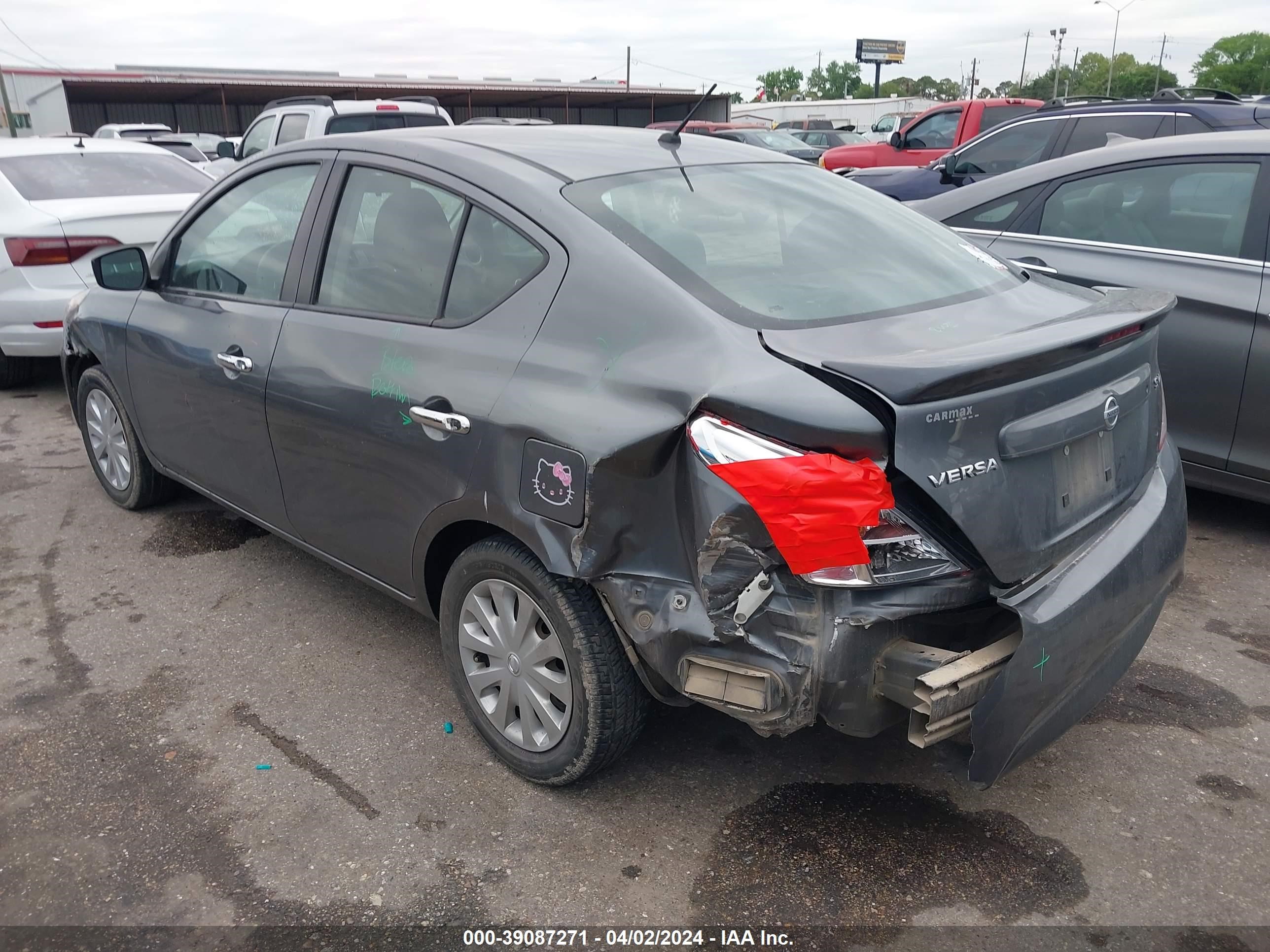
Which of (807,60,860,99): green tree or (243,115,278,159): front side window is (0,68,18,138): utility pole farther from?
(807,60,860,99): green tree

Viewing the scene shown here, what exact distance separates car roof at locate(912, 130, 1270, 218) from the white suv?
695cm

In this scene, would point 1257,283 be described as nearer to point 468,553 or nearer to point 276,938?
point 468,553

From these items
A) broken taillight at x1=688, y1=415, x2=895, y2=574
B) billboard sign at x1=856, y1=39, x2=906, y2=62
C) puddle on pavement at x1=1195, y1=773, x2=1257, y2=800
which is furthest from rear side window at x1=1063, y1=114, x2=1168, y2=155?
billboard sign at x1=856, y1=39, x2=906, y2=62

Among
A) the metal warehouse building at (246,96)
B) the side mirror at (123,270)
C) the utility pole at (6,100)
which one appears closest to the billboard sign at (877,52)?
the metal warehouse building at (246,96)

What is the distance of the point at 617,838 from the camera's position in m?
2.65

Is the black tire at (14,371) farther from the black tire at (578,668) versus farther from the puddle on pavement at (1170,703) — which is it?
the puddle on pavement at (1170,703)

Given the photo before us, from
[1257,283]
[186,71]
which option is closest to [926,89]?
[186,71]

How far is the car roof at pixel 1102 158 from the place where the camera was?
4.40 m

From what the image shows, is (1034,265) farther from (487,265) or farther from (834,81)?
(834,81)

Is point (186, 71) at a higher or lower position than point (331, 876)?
higher

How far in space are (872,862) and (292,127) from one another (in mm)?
11378

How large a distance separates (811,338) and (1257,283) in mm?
2756

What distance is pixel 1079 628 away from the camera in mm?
2348

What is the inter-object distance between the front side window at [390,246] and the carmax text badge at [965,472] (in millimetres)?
1510
